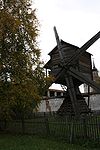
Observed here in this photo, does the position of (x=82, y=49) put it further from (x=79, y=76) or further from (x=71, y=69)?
(x=79, y=76)

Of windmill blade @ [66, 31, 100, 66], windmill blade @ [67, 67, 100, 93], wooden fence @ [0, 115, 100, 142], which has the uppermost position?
windmill blade @ [66, 31, 100, 66]

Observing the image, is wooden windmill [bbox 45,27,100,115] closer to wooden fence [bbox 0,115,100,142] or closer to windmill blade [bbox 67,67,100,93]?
windmill blade [bbox 67,67,100,93]

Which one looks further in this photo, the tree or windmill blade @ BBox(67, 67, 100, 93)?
windmill blade @ BBox(67, 67, 100, 93)

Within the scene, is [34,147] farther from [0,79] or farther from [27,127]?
[0,79]

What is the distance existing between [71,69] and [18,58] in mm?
6795

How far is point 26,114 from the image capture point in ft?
75.5

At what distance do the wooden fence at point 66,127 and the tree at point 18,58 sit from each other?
1510 millimetres

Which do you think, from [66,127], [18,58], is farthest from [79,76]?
[66,127]

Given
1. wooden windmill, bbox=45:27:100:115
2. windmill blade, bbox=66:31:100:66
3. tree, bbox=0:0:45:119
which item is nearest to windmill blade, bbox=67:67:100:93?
wooden windmill, bbox=45:27:100:115

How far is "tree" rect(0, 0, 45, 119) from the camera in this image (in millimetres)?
19250

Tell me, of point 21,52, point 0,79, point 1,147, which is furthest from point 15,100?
point 1,147

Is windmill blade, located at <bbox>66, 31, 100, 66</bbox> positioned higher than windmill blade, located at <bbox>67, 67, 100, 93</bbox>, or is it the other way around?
windmill blade, located at <bbox>66, 31, 100, 66</bbox>

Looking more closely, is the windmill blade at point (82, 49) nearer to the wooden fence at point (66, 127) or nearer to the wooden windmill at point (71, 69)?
the wooden windmill at point (71, 69)

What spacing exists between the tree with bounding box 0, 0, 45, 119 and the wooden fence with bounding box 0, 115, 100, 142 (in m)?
1.51
